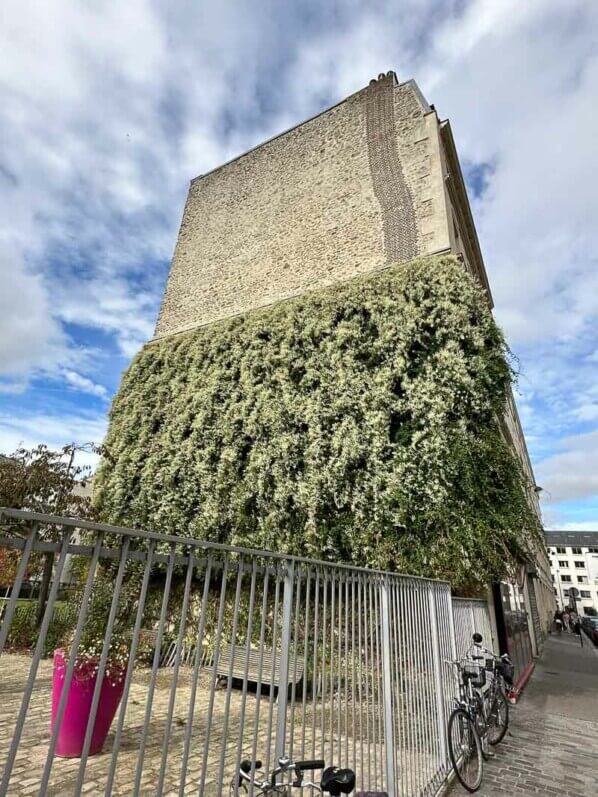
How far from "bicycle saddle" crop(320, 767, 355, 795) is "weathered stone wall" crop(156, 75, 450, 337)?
11320mm

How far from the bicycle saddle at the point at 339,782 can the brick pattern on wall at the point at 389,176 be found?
11413 mm

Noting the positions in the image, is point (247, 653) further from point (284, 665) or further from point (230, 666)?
point (284, 665)

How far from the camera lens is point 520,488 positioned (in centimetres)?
858

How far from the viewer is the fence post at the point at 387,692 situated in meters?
3.45

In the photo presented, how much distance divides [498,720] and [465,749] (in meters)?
1.80

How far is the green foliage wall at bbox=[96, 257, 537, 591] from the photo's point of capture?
26.8 ft

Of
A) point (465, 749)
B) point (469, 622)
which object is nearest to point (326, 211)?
point (469, 622)

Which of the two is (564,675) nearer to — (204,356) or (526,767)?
(526,767)

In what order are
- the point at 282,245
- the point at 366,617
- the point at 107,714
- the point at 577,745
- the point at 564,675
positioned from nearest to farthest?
1. the point at 366,617
2. the point at 107,714
3. the point at 577,745
4. the point at 564,675
5. the point at 282,245

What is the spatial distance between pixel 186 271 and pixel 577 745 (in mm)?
17025

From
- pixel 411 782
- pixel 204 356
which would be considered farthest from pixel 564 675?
pixel 204 356

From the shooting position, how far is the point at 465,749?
489 centimetres

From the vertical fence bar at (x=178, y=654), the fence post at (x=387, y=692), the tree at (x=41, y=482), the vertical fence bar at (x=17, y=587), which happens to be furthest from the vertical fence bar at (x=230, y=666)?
the tree at (x=41, y=482)

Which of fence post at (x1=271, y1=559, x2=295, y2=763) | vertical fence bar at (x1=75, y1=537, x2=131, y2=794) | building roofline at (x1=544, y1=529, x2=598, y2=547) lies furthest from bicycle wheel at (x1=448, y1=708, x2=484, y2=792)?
building roofline at (x1=544, y1=529, x2=598, y2=547)
